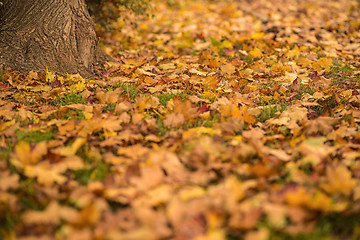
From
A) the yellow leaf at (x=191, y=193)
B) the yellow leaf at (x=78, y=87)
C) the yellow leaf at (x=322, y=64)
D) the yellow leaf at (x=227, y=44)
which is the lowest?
the yellow leaf at (x=191, y=193)

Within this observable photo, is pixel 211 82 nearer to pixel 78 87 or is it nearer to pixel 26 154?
pixel 78 87

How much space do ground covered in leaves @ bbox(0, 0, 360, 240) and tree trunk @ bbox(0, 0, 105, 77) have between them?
0.59 ft

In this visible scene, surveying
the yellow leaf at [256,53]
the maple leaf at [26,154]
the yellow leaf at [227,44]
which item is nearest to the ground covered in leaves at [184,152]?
the maple leaf at [26,154]

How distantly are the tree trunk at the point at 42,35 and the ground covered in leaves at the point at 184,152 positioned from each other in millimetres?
180

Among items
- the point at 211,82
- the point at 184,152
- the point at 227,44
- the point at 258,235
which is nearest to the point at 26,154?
the point at 184,152

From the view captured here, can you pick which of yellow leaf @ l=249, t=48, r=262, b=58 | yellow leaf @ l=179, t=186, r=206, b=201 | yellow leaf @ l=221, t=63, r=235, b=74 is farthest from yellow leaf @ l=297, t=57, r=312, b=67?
yellow leaf @ l=179, t=186, r=206, b=201

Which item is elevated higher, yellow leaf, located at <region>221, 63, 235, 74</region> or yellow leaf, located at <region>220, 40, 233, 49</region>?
yellow leaf, located at <region>220, 40, 233, 49</region>

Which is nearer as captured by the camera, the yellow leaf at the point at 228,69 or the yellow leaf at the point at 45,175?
the yellow leaf at the point at 45,175

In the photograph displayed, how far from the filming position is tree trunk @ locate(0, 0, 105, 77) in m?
2.92

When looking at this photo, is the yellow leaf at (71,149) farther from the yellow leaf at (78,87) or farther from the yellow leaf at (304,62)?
the yellow leaf at (304,62)

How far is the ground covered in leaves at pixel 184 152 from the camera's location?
1245 millimetres

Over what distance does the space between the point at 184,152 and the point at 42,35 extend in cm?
210

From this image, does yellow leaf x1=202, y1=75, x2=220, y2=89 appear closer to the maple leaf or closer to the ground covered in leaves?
the ground covered in leaves

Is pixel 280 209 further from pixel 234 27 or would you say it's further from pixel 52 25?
pixel 234 27
